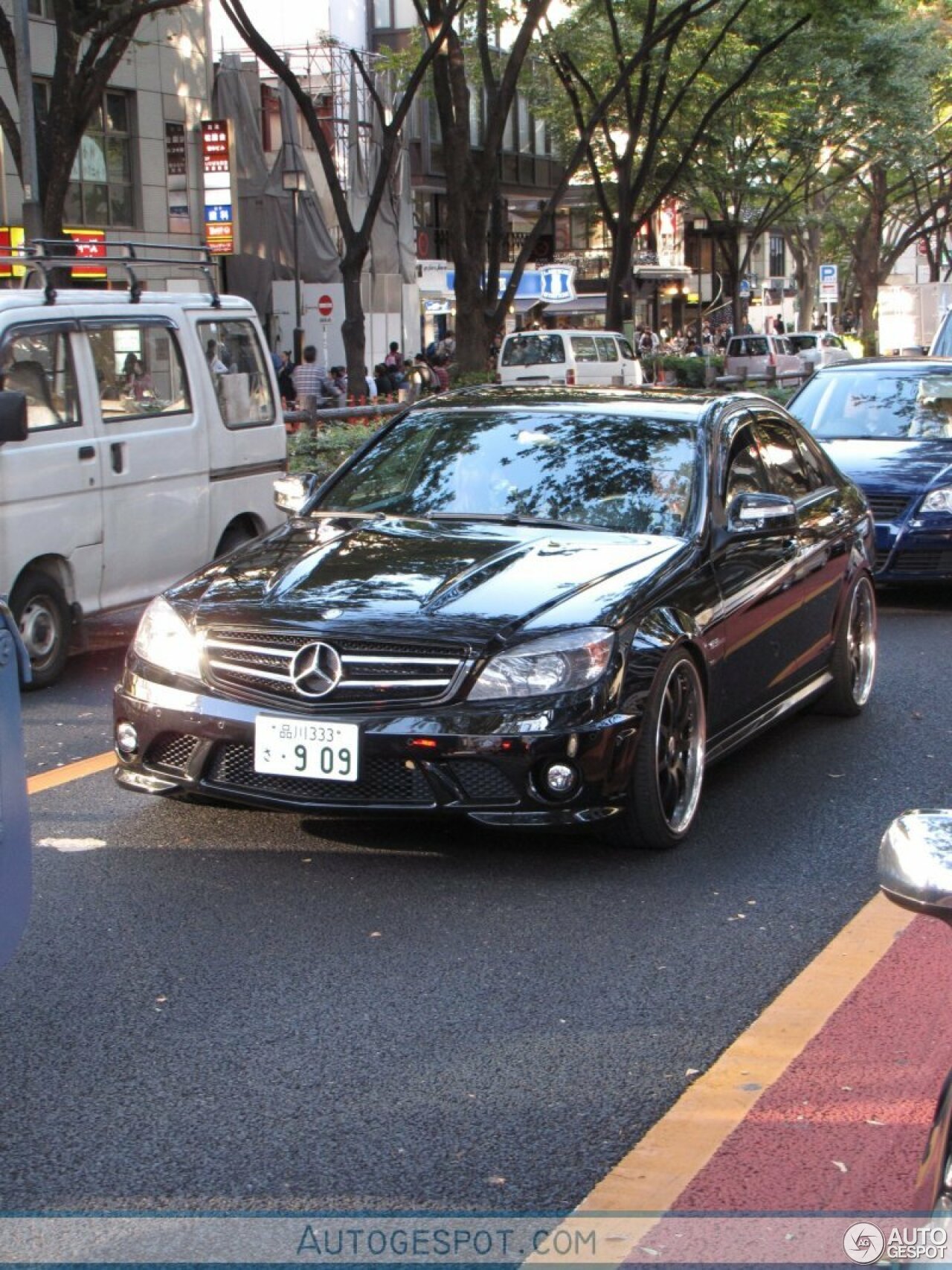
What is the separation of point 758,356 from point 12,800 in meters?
46.3

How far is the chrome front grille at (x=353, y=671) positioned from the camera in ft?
17.8

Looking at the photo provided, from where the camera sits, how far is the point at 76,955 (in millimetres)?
4902

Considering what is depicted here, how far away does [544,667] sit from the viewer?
548 centimetres

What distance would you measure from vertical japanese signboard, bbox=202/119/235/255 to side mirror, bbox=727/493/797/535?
26801 millimetres

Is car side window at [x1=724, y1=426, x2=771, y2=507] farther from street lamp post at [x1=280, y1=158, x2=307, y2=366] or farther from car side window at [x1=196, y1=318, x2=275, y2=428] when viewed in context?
street lamp post at [x1=280, y1=158, x2=307, y2=366]

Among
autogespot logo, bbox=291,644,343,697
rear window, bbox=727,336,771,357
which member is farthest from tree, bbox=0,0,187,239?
rear window, bbox=727,336,771,357

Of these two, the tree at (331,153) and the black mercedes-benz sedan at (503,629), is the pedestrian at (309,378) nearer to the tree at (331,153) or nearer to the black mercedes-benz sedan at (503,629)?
the tree at (331,153)

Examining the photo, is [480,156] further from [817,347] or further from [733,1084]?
[817,347]

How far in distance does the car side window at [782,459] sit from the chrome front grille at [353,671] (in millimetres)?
2486

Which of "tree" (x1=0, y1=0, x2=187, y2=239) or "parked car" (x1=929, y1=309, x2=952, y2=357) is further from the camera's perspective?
"parked car" (x1=929, y1=309, x2=952, y2=357)

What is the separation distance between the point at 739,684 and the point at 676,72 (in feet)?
98.9

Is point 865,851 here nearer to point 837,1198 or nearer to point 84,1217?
point 837,1198

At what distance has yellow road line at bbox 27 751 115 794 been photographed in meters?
6.86

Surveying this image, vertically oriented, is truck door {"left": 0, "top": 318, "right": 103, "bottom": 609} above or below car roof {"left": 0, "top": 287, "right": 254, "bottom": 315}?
below
